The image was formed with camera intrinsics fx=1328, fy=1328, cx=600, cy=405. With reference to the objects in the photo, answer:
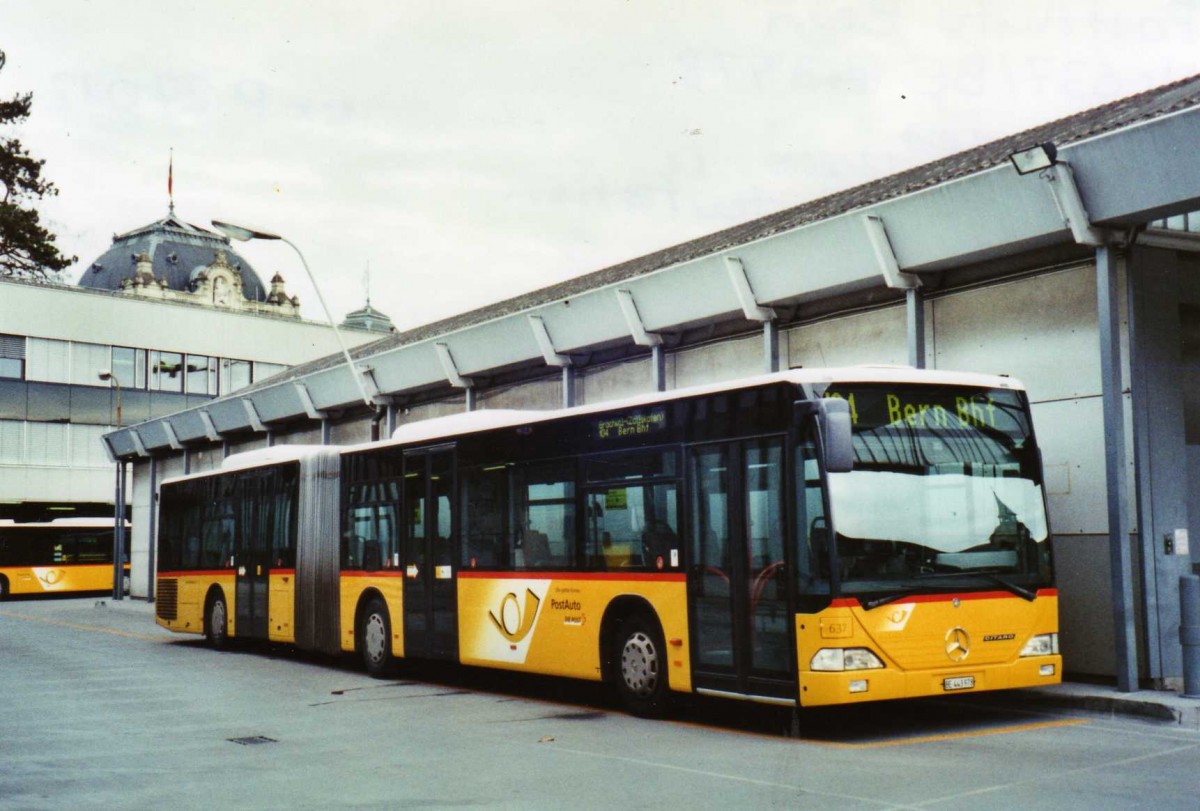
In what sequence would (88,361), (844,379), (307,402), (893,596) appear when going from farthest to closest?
1. (88,361)
2. (307,402)
3. (844,379)
4. (893,596)

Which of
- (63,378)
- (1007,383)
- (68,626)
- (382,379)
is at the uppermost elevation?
(63,378)

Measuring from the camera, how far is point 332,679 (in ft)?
55.3

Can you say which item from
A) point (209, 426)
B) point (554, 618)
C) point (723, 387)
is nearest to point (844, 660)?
point (723, 387)

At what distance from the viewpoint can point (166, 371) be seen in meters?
64.2

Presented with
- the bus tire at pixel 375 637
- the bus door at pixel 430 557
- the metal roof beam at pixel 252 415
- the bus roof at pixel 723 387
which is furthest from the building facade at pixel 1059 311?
the metal roof beam at pixel 252 415

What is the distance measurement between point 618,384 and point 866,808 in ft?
47.0

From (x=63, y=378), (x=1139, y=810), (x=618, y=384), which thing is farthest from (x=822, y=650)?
(x=63, y=378)

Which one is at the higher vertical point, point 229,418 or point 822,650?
point 229,418

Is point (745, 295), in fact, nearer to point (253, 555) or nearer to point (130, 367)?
point (253, 555)

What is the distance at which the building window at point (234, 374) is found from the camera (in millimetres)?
66688

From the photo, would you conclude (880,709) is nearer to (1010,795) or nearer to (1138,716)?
(1138,716)

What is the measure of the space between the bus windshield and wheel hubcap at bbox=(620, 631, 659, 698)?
2.58 meters

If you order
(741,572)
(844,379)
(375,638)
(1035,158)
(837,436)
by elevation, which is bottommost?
(375,638)

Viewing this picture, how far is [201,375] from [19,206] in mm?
20218
